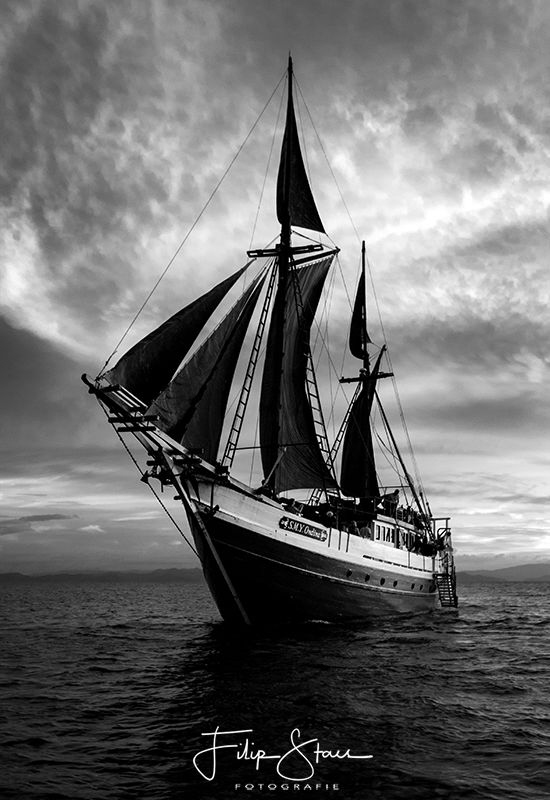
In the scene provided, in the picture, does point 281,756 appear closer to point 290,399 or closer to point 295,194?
point 290,399

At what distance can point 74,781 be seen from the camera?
10.6 meters

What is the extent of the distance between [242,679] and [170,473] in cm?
895

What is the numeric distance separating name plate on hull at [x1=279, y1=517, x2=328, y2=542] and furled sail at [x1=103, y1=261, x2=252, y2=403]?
316 inches

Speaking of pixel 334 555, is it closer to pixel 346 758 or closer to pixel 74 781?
pixel 346 758

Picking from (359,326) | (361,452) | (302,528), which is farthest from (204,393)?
(359,326)

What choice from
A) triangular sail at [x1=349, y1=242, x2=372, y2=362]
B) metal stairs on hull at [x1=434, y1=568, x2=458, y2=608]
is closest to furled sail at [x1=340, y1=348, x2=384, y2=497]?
triangular sail at [x1=349, y1=242, x2=372, y2=362]

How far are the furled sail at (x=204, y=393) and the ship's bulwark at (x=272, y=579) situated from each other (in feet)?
11.8

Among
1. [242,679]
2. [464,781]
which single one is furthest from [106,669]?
[464,781]

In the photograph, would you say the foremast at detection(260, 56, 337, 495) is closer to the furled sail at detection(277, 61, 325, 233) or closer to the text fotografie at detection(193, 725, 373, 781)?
the furled sail at detection(277, 61, 325, 233)

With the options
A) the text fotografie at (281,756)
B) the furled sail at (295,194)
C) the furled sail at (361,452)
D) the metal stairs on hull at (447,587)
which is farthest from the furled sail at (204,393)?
the metal stairs on hull at (447,587)

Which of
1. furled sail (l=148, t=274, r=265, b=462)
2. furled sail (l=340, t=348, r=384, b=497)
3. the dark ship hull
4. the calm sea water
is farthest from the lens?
furled sail (l=340, t=348, r=384, b=497)

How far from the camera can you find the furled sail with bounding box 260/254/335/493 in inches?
1190

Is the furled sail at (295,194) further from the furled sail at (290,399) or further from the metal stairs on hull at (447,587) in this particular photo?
the metal stairs on hull at (447,587)

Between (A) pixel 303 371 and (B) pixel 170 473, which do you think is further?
(A) pixel 303 371
